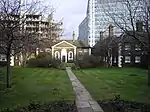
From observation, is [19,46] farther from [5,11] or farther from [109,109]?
[109,109]

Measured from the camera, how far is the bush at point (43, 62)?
59500mm

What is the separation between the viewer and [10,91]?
2041 cm

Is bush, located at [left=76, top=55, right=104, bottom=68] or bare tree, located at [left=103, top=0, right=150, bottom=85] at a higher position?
bare tree, located at [left=103, top=0, right=150, bottom=85]

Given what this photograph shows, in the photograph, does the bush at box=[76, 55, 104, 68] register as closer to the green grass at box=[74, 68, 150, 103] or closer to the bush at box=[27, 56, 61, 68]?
the bush at box=[27, 56, 61, 68]

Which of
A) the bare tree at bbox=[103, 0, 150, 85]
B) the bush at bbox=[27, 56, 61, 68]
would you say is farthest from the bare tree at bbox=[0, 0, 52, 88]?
the bush at bbox=[27, 56, 61, 68]

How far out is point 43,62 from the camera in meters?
60.3

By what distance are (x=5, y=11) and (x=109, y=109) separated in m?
10.2

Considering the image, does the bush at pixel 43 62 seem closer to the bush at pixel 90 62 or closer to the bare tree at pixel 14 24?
the bush at pixel 90 62

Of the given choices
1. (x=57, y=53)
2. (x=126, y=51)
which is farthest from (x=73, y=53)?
(x=126, y=51)

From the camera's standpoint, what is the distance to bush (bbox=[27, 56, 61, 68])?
59.5 m

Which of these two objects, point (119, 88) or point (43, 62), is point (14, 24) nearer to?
point (119, 88)

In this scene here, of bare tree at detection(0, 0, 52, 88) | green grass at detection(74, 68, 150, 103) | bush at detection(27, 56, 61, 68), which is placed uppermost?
bare tree at detection(0, 0, 52, 88)

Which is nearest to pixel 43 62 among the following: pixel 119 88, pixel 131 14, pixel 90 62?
pixel 90 62

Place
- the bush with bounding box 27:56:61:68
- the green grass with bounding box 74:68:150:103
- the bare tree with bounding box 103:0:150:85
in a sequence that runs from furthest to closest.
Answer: the bush with bounding box 27:56:61:68, the bare tree with bounding box 103:0:150:85, the green grass with bounding box 74:68:150:103
